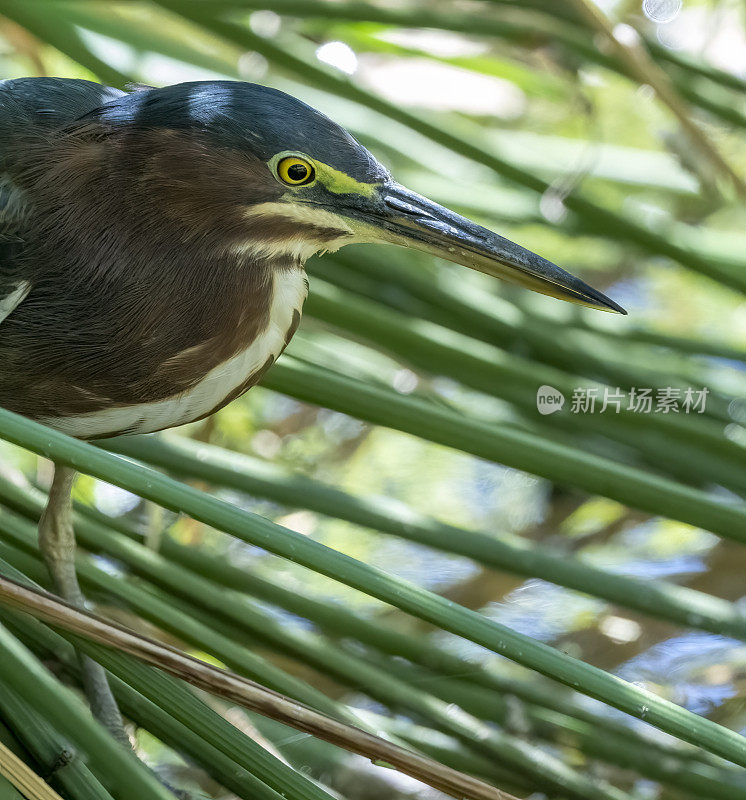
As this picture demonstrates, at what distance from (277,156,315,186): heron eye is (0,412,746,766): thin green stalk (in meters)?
0.40

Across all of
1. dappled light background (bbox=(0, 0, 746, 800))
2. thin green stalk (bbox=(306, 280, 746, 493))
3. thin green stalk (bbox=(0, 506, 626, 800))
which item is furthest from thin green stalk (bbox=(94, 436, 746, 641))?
thin green stalk (bbox=(306, 280, 746, 493))

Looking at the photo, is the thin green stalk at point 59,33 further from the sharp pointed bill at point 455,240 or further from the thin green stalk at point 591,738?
A: the thin green stalk at point 591,738

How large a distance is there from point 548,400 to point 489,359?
4.9 inches

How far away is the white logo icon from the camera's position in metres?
1.53

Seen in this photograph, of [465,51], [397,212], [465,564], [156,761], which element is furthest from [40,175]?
[465,51]

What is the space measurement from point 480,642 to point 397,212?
1.54 feet

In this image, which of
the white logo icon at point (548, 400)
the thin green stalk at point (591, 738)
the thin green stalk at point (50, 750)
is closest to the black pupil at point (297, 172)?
the thin green stalk at point (50, 750)

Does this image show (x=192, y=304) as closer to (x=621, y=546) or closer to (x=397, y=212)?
(x=397, y=212)

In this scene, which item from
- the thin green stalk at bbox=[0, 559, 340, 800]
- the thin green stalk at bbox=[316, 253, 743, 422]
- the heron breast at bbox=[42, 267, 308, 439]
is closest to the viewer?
the thin green stalk at bbox=[0, 559, 340, 800]

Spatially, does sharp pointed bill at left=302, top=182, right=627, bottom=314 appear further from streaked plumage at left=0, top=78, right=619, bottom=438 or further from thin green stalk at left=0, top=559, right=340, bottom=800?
thin green stalk at left=0, top=559, right=340, bottom=800

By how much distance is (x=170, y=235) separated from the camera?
106 centimetres

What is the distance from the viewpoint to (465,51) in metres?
2.44

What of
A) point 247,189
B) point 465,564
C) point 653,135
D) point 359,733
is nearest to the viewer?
point 359,733

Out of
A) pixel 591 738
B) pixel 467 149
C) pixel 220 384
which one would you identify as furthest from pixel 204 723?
pixel 467 149
